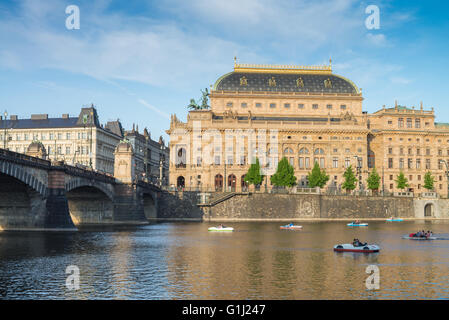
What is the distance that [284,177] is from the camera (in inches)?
5069

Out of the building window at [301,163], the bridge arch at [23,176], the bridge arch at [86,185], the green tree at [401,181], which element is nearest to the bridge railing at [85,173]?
the bridge arch at [86,185]

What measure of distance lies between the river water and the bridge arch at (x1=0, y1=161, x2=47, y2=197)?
6.62 metres

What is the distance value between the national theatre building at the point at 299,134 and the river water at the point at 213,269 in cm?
7700

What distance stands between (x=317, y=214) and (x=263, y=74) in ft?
162

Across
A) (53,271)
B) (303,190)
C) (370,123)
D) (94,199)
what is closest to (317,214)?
(303,190)

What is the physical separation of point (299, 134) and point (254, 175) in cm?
2231

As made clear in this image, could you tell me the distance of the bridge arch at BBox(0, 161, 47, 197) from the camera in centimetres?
5950

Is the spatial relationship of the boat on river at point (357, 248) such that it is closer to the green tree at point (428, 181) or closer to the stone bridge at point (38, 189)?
the stone bridge at point (38, 189)

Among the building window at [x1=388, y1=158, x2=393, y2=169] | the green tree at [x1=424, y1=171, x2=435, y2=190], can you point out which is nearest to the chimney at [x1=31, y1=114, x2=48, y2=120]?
the building window at [x1=388, y1=158, x2=393, y2=169]

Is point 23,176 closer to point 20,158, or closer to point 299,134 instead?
point 20,158

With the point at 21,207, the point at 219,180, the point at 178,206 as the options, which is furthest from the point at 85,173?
the point at 219,180

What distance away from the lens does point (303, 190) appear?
129m

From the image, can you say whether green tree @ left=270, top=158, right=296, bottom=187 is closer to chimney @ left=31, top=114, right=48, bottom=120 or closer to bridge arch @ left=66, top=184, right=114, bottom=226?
bridge arch @ left=66, top=184, right=114, bottom=226
